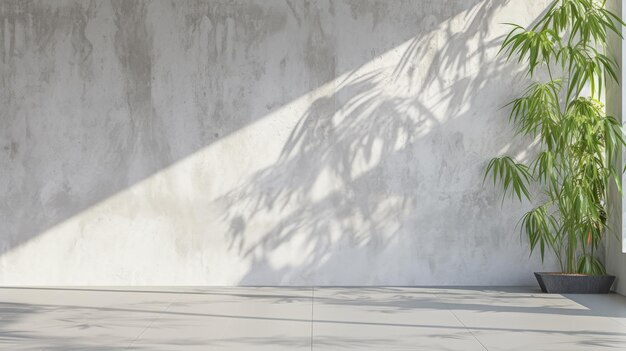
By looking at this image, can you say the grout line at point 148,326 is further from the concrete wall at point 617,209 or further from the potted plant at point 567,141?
the concrete wall at point 617,209

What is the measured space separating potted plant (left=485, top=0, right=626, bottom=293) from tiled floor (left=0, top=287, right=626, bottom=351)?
1.31ft

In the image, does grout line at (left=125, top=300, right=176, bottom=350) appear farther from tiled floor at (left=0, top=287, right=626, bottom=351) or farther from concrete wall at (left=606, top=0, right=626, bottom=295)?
concrete wall at (left=606, top=0, right=626, bottom=295)

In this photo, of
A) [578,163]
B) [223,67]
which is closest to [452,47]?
[578,163]

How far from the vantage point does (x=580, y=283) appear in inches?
235

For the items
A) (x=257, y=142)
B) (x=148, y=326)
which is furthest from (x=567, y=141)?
(x=148, y=326)

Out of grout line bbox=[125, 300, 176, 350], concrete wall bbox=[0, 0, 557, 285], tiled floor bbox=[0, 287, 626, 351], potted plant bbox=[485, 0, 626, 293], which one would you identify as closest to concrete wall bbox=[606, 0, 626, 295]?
potted plant bbox=[485, 0, 626, 293]

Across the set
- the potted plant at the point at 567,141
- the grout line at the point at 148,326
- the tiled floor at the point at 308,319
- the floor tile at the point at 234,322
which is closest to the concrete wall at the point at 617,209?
the potted plant at the point at 567,141

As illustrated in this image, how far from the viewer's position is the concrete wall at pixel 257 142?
6527 millimetres

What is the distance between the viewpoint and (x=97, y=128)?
6.65 metres

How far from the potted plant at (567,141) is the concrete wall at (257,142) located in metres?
0.19

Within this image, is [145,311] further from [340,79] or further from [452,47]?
[452,47]

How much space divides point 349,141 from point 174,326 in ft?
8.04

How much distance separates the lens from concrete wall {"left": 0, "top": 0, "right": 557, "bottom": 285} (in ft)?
21.4

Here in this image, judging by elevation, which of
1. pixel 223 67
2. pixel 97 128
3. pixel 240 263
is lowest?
pixel 240 263
